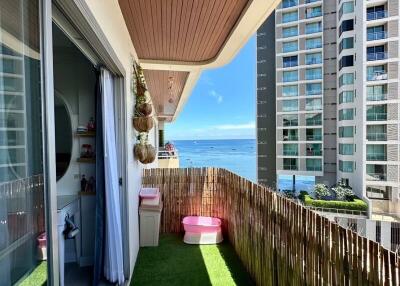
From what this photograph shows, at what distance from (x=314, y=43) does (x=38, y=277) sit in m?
25.1

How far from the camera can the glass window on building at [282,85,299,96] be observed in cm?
2272

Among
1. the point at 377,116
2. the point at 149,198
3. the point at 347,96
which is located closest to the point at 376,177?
the point at 377,116

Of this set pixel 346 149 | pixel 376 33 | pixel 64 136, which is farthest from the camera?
pixel 346 149

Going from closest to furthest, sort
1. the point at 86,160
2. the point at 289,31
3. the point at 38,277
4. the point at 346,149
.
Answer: the point at 38,277 → the point at 86,160 → the point at 346,149 → the point at 289,31

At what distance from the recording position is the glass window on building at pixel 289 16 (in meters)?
22.9

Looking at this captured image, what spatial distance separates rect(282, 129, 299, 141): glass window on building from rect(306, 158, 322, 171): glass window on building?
2081 mm

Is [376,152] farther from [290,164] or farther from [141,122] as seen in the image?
[141,122]

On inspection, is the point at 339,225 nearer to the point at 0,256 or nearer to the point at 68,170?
the point at 0,256

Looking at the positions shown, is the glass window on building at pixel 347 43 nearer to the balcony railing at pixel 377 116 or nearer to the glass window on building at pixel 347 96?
the glass window on building at pixel 347 96

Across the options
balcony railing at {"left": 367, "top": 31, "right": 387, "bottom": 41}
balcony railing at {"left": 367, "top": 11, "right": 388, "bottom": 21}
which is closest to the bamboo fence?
balcony railing at {"left": 367, "top": 31, "right": 387, "bottom": 41}

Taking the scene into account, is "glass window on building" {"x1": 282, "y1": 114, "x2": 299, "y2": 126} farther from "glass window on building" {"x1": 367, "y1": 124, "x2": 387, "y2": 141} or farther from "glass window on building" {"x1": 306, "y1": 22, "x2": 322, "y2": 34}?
"glass window on building" {"x1": 306, "y1": 22, "x2": 322, "y2": 34}

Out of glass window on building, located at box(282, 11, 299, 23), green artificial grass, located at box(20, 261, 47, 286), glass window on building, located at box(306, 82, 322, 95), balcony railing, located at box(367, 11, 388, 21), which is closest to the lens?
green artificial grass, located at box(20, 261, 47, 286)

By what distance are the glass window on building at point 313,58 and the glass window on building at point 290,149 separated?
6.94 m

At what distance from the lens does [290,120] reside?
22.8 metres
